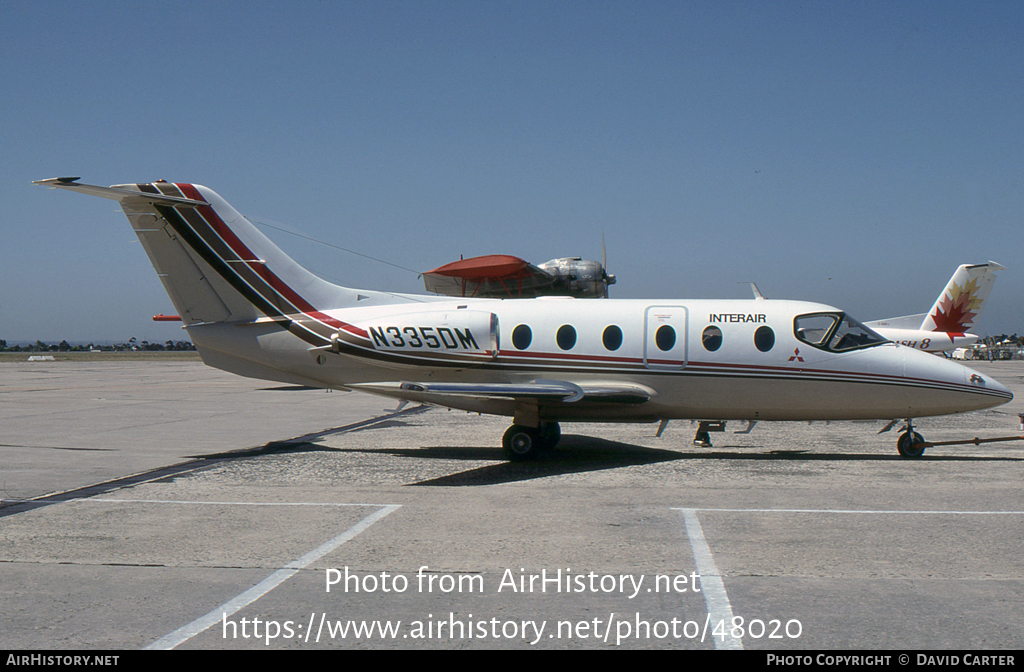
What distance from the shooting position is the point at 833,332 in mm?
13578

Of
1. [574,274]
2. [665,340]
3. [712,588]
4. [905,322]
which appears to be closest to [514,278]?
[574,274]

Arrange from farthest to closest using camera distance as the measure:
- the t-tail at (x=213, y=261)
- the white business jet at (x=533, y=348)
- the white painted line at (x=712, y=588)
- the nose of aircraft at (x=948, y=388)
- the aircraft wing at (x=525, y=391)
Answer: the t-tail at (x=213, y=261) → the white business jet at (x=533, y=348) → the nose of aircraft at (x=948, y=388) → the aircraft wing at (x=525, y=391) → the white painted line at (x=712, y=588)

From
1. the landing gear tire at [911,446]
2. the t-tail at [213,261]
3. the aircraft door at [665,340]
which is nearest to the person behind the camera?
the landing gear tire at [911,446]

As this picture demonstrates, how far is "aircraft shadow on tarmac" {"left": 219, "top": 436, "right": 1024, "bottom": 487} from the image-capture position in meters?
12.2

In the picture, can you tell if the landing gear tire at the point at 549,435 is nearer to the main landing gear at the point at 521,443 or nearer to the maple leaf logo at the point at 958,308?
the main landing gear at the point at 521,443

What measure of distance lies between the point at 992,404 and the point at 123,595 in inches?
535

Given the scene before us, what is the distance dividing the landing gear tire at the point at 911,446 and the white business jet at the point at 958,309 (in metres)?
19.8

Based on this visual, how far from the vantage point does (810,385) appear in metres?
13.4

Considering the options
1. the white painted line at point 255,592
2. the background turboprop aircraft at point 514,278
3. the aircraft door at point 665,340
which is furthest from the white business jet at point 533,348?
the white painted line at point 255,592

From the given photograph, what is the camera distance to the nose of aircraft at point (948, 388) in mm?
13242

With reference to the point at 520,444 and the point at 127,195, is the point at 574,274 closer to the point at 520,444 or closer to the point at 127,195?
the point at 520,444
